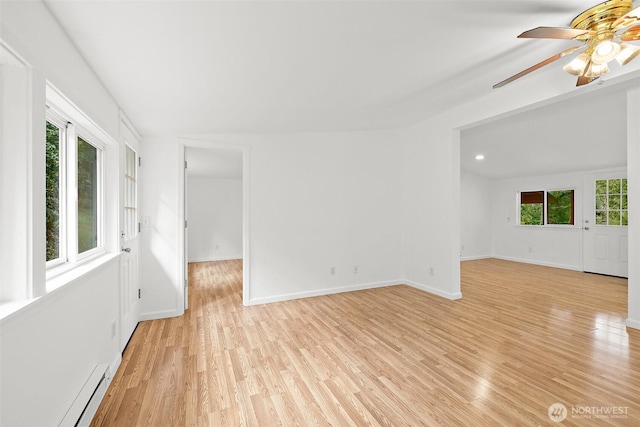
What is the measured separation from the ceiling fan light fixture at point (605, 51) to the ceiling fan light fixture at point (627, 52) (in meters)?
0.04

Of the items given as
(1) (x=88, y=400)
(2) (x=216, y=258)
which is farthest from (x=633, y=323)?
(2) (x=216, y=258)

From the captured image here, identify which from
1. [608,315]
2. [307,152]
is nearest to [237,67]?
[307,152]

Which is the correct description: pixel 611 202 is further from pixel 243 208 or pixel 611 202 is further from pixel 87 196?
pixel 87 196

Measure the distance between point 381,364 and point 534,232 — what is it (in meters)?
6.25

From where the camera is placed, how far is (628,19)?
153cm

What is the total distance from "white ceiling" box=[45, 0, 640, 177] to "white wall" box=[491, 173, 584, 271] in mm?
4528

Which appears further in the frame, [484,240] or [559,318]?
[484,240]

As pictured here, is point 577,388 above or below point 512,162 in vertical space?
below

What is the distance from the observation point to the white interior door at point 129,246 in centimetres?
256

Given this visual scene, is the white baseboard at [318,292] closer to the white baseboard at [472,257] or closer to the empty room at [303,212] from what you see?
the empty room at [303,212]

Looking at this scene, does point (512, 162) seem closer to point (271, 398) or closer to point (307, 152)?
point (307, 152)

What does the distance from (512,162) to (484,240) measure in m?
2.26

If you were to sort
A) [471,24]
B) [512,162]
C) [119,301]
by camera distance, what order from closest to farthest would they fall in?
[471,24], [119,301], [512,162]

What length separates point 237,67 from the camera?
2.06 metres
